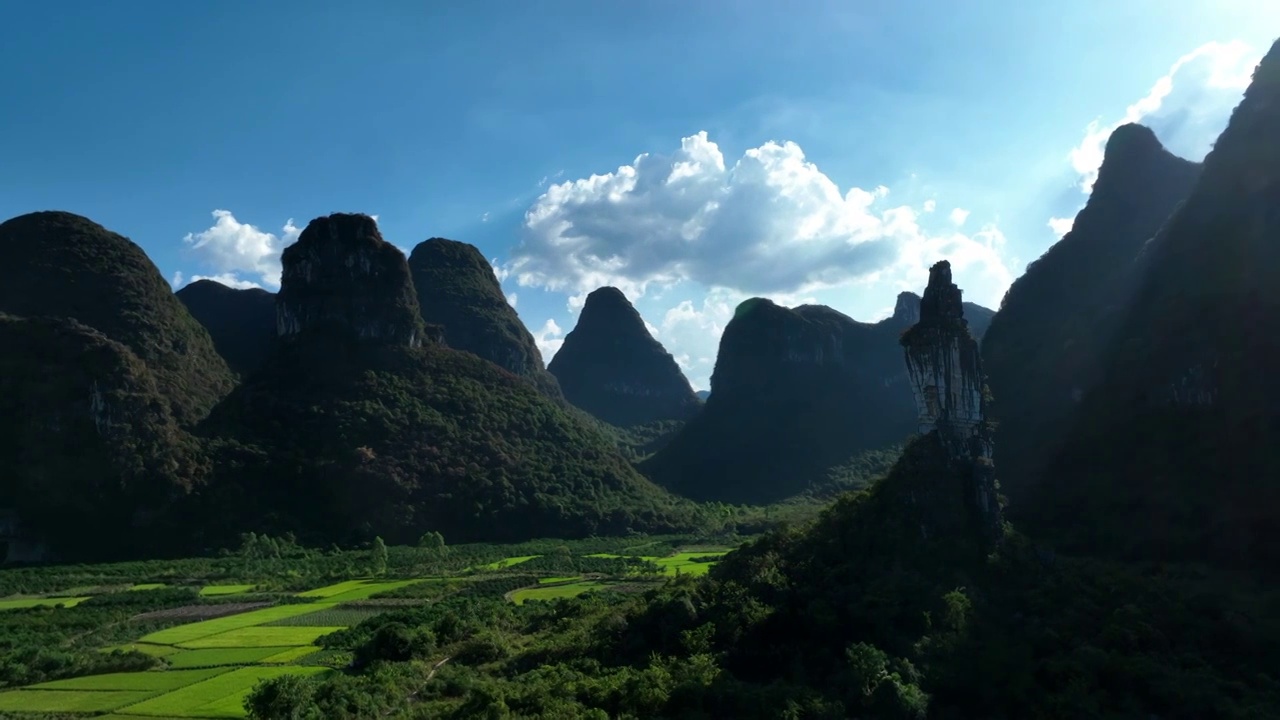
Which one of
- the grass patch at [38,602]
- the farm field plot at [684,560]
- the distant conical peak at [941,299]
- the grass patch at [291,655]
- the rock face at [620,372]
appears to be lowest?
the farm field plot at [684,560]

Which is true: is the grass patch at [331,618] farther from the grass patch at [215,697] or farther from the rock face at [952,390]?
the rock face at [952,390]

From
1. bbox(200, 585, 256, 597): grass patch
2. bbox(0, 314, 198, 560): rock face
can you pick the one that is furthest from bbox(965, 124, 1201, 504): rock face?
bbox(0, 314, 198, 560): rock face

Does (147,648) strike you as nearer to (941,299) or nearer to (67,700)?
(67,700)

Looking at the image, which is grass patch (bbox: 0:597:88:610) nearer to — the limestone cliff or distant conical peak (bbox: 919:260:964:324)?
distant conical peak (bbox: 919:260:964:324)

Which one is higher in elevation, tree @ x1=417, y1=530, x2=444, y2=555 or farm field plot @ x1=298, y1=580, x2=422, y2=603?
tree @ x1=417, y1=530, x2=444, y2=555

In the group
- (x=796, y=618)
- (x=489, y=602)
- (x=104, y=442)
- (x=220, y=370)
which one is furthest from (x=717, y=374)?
(x=796, y=618)

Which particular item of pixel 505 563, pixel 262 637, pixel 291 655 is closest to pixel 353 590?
pixel 505 563

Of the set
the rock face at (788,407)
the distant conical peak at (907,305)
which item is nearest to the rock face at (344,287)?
the rock face at (788,407)
